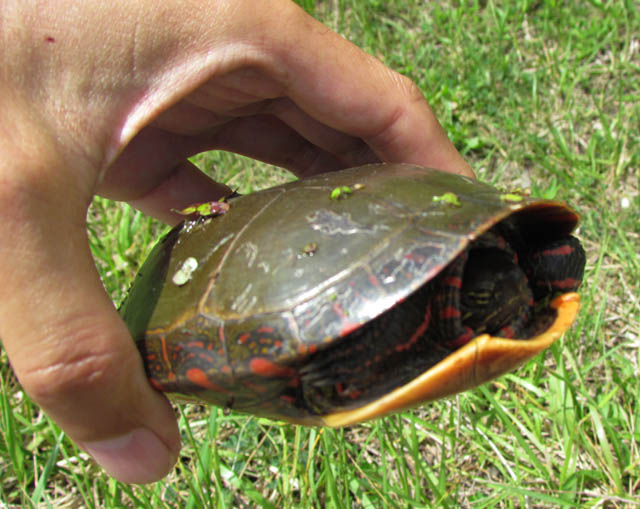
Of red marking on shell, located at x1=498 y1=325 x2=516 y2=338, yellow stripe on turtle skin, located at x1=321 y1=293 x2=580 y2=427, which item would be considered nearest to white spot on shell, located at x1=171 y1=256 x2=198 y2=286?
yellow stripe on turtle skin, located at x1=321 y1=293 x2=580 y2=427

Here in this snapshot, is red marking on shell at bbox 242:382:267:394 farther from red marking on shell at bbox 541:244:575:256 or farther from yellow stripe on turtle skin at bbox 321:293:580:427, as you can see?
red marking on shell at bbox 541:244:575:256

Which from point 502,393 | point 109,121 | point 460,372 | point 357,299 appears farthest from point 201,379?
point 502,393

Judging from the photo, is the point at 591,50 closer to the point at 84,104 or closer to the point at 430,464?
the point at 430,464

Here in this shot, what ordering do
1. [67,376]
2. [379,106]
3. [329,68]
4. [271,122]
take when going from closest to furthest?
[67,376]
[329,68]
[379,106]
[271,122]

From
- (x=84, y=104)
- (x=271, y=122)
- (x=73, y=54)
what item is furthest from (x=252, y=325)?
(x=271, y=122)

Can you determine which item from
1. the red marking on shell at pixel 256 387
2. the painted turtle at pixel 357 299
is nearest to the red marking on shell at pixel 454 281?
the painted turtle at pixel 357 299

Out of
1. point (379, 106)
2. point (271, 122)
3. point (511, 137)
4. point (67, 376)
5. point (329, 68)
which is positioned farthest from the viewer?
point (511, 137)
